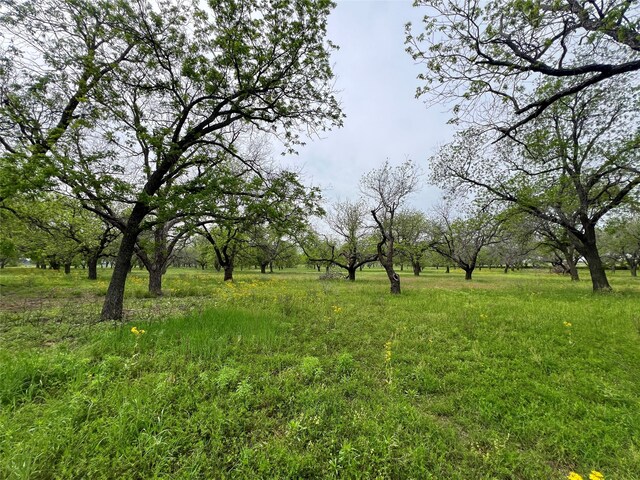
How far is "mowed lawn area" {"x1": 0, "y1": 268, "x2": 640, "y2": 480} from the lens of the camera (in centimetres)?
238

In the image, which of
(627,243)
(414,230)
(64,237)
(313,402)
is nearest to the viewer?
(313,402)

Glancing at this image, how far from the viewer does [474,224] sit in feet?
Answer: 56.3

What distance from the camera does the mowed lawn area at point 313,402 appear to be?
2375 millimetres

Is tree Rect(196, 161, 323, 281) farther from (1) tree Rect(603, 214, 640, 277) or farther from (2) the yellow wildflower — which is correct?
(1) tree Rect(603, 214, 640, 277)

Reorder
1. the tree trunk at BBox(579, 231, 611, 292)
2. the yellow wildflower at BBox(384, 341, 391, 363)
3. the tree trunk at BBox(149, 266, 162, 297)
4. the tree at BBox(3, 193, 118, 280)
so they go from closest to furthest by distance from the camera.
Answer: the yellow wildflower at BBox(384, 341, 391, 363)
the tree trunk at BBox(149, 266, 162, 297)
the tree at BBox(3, 193, 118, 280)
the tree trunk at BBox(579, 231, 611, 292)

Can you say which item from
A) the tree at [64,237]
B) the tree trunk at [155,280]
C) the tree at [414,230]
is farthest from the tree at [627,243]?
the tree at [64,237]

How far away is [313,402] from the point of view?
3303 millimetres

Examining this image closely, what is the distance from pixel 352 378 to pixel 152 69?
9.94 m

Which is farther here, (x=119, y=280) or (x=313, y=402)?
(x=119, y=280)

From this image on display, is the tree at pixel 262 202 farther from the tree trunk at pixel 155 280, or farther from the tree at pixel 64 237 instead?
the tree at pixel 64 237

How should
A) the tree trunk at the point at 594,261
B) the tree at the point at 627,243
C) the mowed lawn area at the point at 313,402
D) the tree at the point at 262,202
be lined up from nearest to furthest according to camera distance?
the mowed lawn area at the point at 313,402 < the tree at the point at 262,202 < the tree trunk at the point at 594,261 < the tree at the point at 627,243

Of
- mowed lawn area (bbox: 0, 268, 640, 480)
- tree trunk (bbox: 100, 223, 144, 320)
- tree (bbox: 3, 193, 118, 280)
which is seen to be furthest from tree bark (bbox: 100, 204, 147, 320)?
tree (bbox: 3, 193, 118, 280)

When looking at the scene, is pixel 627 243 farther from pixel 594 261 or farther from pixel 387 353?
pixel 387 353

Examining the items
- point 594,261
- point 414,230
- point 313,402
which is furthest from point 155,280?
point 414,230
